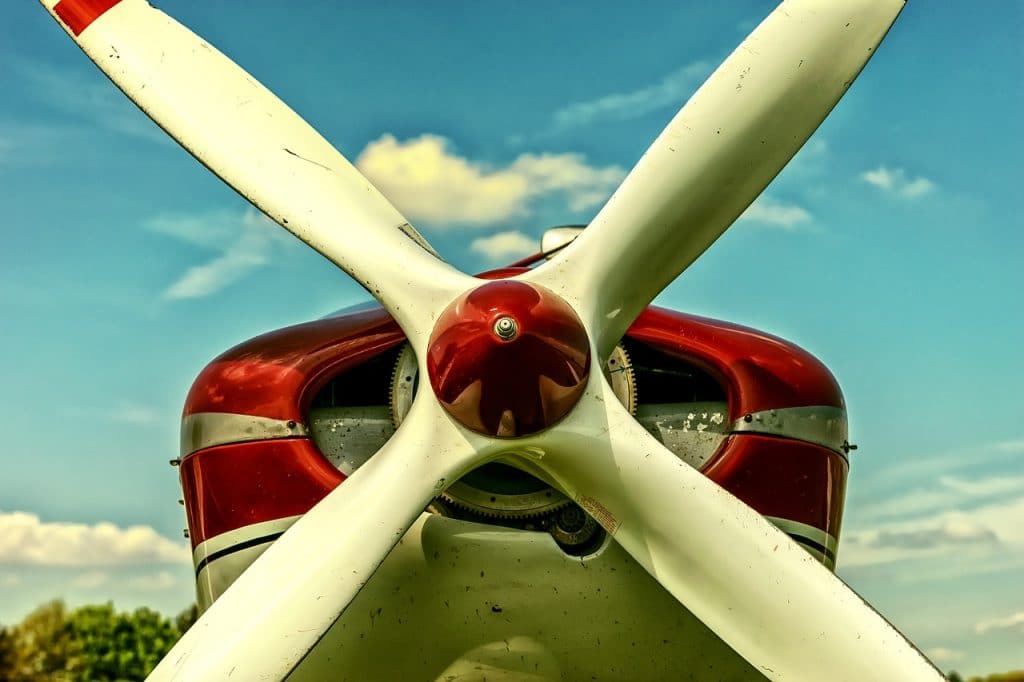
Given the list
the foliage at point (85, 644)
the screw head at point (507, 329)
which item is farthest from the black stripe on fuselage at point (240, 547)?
the foliage at point (85, 644)

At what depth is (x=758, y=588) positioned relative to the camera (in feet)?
19.1

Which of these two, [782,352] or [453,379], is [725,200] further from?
[453,379]

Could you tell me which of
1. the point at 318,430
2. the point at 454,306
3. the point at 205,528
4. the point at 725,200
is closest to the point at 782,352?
the point at 725,200

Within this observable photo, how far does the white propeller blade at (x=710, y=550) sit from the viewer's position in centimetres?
570

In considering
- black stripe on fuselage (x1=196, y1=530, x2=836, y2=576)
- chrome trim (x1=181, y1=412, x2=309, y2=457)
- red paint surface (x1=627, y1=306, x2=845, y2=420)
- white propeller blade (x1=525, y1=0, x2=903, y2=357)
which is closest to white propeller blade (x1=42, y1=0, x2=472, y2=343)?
white propeller blade (x1=525, y1=0, x2=903, y2=357)

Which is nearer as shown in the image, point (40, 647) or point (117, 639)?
point (40, 647)

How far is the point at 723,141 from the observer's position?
6250 mm

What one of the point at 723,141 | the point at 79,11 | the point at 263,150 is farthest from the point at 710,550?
the point at 79,11

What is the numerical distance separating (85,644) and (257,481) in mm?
48326

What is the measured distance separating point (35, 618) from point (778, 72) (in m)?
42.8

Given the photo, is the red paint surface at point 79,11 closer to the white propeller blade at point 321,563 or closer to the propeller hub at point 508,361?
the propeller hub at point 508,361

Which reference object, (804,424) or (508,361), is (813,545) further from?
(508,361)

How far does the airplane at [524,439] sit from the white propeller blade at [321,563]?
0.01 meters

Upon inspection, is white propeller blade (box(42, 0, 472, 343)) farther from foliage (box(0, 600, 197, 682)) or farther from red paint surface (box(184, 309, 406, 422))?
foliage (box(0, 600, 197, 682))
